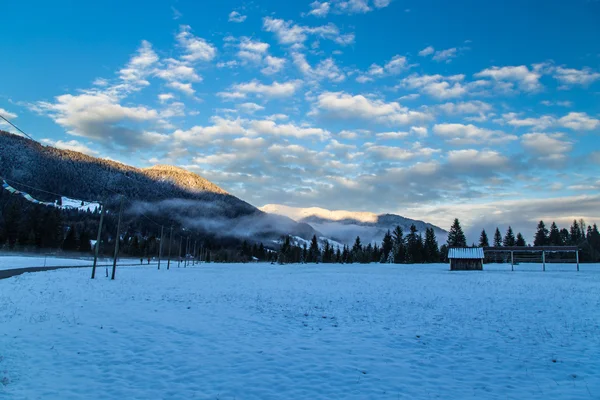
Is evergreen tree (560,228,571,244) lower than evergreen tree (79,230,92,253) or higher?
higher

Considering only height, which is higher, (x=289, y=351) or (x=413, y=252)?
(x=413, y=252)

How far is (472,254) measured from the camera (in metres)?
79.2

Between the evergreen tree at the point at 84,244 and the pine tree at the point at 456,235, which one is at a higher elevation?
the pine tree at the point at 456,235

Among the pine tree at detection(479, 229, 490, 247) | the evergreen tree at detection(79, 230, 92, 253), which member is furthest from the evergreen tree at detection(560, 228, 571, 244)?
the evergreen tree at detection(79, 230, 92, 253)

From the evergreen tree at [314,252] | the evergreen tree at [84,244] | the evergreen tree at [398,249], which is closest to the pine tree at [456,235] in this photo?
the evergreen tree at [398,249]

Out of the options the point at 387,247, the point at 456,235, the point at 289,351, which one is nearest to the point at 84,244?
the point at 387,247

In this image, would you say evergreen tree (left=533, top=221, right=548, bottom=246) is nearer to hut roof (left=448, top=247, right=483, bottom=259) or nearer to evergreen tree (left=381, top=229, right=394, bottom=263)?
evergreen tree (left=381, top=229, right=394, bottom=263)

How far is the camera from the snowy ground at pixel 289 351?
28.2ft

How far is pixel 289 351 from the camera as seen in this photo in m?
11.9

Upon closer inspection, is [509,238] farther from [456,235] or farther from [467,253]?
[467,253]

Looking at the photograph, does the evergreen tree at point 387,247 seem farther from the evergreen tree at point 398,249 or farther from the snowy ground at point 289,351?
the snowy ground at point 289,351

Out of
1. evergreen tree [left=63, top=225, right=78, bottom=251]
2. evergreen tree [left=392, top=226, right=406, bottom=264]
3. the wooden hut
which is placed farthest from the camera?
evergreen tree [left=392, top=226, right=406, bottom=264]

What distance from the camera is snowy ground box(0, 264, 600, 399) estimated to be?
859cm

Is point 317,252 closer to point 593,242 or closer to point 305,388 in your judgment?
point 593,242
